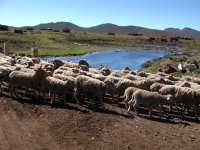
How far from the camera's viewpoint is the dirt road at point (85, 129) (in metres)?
16.4

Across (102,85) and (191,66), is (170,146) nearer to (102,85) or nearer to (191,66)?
(102,85)

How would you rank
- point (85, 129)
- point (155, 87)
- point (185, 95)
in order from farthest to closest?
1. point (155, 87)
2. point (185, 95)
3. point (85, 129)

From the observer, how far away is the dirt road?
16391mm

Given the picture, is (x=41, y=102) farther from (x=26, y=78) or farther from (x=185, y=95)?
(x=185, y=95)

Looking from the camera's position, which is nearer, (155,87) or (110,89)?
(110,89)

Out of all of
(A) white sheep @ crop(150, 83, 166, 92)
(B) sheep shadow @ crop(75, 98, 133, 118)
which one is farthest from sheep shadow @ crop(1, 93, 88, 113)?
(A) white sheep @ crop(150, 83, 166, 92)

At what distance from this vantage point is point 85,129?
18.1 m

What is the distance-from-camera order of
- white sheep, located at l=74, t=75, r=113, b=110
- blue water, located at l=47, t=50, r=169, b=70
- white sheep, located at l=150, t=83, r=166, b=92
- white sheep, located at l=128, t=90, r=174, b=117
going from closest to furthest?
1. white sheep, located at l=128, t=90, r=174, b=117
2. white sheep, located at l=74, t=75, r=113, b=110
3. white sheep, located at l=150, t=83, r=166, b=92
4. blue water, located at l=47, t=50, r=169, b=70

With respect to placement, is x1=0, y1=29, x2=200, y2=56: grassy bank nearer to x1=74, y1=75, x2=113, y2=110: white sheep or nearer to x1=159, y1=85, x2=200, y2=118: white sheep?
x1=74, y1=75, x2=113, y2=110: white sheep

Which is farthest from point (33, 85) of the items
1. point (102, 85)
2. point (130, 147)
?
point (130, 147)

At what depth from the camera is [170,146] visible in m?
16.5

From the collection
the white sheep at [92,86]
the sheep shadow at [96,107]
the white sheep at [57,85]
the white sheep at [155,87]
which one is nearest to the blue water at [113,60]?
the white sheep at [155,87]

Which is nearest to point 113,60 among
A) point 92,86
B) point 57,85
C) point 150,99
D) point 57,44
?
point 57,44

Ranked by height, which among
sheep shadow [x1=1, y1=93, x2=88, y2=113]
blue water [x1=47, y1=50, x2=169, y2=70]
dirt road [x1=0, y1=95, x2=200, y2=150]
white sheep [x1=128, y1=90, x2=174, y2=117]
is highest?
white sheep [x1=128, y1=90, x2=174, y2=117]
